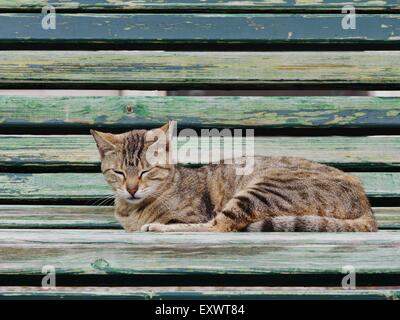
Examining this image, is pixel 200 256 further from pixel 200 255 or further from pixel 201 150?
pixel 201 150

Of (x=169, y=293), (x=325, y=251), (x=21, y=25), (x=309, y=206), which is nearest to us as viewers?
(x=325, y=251)

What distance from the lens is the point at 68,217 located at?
329 cm

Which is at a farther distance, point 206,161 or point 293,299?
point 206,161

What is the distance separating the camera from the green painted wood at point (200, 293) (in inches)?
108

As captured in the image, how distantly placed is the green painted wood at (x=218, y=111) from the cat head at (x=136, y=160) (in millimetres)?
154

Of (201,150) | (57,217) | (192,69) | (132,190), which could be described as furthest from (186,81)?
(57,217)

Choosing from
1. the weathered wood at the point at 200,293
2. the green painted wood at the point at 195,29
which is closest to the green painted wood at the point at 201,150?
the green painted wood at the point at 195,29

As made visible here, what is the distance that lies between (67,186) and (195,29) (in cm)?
92

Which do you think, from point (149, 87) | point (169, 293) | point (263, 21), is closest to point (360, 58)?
point (263, 21)

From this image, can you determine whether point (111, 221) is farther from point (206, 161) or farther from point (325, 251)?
point (325, 251)

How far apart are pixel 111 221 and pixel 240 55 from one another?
0.96 metres

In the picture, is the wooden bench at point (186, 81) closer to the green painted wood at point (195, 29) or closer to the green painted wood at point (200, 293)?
the green painted wood at point (195, 29)

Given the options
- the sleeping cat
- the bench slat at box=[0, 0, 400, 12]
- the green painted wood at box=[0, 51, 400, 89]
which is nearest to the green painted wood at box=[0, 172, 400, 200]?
the sleeping cat

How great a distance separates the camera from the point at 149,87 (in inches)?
133
